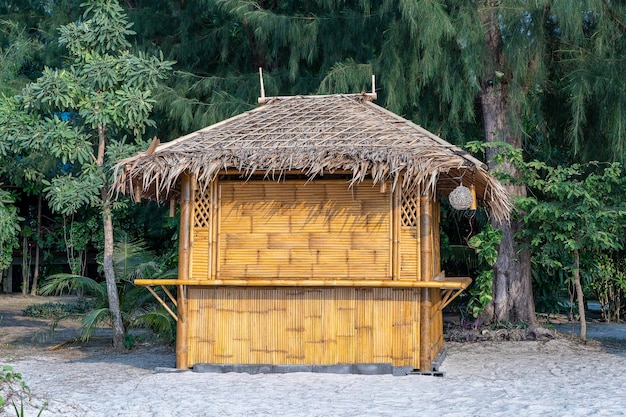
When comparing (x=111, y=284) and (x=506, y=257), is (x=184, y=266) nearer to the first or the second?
(x=111, y=284)

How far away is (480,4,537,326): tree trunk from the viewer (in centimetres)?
1120

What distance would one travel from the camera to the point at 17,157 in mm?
12539

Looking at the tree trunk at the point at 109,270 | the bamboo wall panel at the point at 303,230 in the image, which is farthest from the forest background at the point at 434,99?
the bamboo wall panel at the point at 303,230

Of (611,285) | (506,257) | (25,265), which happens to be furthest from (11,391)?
(25,265)

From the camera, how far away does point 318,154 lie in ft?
25.7

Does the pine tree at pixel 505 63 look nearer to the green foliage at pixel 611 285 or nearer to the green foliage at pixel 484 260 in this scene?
the green foliage at pixel 484 260

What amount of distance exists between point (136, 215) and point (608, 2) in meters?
8.86

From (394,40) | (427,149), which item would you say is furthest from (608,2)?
(427,149)

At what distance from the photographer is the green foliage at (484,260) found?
424 inches

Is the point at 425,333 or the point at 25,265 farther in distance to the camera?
the point at 25,265

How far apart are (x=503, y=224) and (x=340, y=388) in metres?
4.70

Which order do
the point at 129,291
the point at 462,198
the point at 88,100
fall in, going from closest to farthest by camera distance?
the point at 462,198, the point at 88,100, the point at 129,291

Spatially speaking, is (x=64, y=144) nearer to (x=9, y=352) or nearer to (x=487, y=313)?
(x=9, y=352)

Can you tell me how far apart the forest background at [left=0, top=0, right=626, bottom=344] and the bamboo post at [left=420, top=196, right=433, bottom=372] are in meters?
2.01
